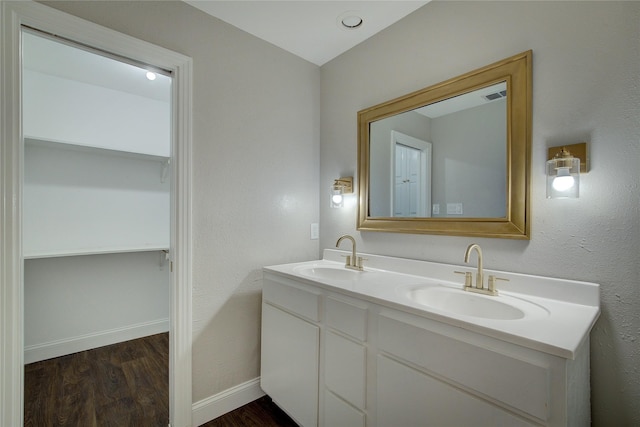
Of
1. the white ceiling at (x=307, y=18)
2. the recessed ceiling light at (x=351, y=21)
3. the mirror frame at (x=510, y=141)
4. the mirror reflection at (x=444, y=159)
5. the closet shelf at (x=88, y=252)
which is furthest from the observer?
the closet shelf at (x=88, y=252)

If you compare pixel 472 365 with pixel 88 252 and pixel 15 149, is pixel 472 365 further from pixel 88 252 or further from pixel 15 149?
pixel 88 252

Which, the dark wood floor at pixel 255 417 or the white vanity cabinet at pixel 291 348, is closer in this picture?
the white vanity cabinet at pixel 291 348

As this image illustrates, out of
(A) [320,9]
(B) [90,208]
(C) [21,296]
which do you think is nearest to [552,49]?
(A) [320,9]

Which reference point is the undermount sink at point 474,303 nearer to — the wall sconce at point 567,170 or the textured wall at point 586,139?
the textured wall at point 586,139

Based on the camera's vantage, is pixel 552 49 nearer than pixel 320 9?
Yes

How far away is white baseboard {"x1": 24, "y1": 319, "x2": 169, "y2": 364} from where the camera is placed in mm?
2322

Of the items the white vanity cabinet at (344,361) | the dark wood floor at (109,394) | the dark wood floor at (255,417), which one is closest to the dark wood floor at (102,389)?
the dark wood floor at (109,394)

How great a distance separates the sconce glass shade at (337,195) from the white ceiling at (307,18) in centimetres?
100

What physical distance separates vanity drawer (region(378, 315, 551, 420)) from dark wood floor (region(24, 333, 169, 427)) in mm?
1547

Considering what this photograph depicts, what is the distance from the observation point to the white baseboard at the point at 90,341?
2322 mm

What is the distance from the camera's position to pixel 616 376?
1.04m

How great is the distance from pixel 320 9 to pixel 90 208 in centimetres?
248

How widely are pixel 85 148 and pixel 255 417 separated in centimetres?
243

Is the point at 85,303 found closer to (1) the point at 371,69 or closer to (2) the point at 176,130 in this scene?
(2) the point at 176,130
